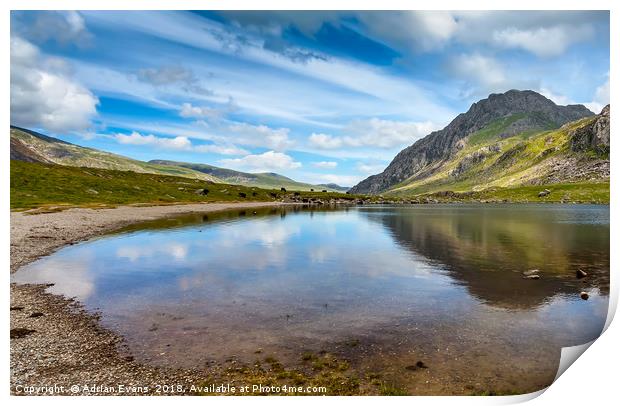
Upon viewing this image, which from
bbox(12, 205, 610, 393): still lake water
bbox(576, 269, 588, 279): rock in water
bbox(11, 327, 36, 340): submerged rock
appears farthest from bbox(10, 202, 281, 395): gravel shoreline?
bbox(576, 269, 588, 279): rock in water

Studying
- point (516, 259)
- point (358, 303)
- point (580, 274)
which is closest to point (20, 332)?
point (358, 303)

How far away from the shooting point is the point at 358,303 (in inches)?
1247

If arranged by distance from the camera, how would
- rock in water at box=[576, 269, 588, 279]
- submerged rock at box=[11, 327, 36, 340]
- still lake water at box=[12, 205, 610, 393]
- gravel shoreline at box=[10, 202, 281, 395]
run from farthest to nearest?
rock in water at box=[576, 269, 588, 279] < submerged rock at box=[11, 327, 36, 340] < still lake water at box=[12, 205, 610, 393] < gravel shoreline at box=[10, 202, 281, 395]

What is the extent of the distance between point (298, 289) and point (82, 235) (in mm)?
58228

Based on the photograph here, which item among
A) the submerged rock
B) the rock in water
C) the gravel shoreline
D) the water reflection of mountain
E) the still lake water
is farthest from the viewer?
the rock in water

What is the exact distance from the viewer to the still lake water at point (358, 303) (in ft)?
69.3

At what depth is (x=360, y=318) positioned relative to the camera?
27.8m

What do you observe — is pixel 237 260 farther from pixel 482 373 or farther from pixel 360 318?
pixel 482 373

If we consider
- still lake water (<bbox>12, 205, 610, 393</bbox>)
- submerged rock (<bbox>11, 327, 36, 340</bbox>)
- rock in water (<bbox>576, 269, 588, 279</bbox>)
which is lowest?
still lake water (<bbox>12, 205, 610, 393</bbox>)

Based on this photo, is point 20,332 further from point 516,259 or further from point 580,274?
point 516,259

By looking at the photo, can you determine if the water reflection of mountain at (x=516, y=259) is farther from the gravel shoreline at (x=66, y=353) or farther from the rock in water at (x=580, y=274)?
the gravel shoreline at (x=66, y=353)

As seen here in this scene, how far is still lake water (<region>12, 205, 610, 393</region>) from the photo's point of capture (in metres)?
21.1

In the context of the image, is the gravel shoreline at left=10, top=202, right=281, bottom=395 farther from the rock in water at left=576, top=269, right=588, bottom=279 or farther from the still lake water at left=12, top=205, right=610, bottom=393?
the rock in water at left=576, top=269, right=588, bottom=279

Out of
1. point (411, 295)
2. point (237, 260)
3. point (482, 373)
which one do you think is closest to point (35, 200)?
point (237, 260)
